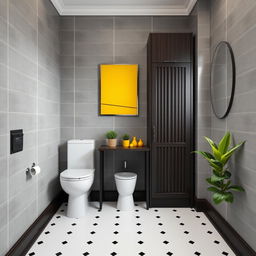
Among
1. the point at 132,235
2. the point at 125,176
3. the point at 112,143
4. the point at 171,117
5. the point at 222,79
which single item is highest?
the point at 222,79

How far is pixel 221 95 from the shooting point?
219 centimetres

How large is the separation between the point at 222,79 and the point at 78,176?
1994 mm

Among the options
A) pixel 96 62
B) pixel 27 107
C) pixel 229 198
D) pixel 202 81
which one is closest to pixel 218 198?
pixel 229 198

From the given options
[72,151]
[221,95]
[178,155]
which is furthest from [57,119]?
[221,95]

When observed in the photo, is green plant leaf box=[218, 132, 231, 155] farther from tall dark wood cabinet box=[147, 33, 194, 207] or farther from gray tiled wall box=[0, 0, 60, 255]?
gray tiled wall box=[0, 0, 60, 255]

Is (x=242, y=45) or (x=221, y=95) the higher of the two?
(x=242, y=45)

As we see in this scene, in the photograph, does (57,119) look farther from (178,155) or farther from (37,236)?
(178,155)

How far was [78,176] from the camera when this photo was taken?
2.37m

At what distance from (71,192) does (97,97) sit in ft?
4.63

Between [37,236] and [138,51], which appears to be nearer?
[37,236]

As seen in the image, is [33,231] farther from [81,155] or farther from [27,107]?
[27,107]

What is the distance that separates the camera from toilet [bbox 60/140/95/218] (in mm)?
2336

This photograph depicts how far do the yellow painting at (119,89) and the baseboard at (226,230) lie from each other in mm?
1554

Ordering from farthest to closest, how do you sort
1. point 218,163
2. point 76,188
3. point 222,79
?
point 76,188
point 222,79
point 218,163
